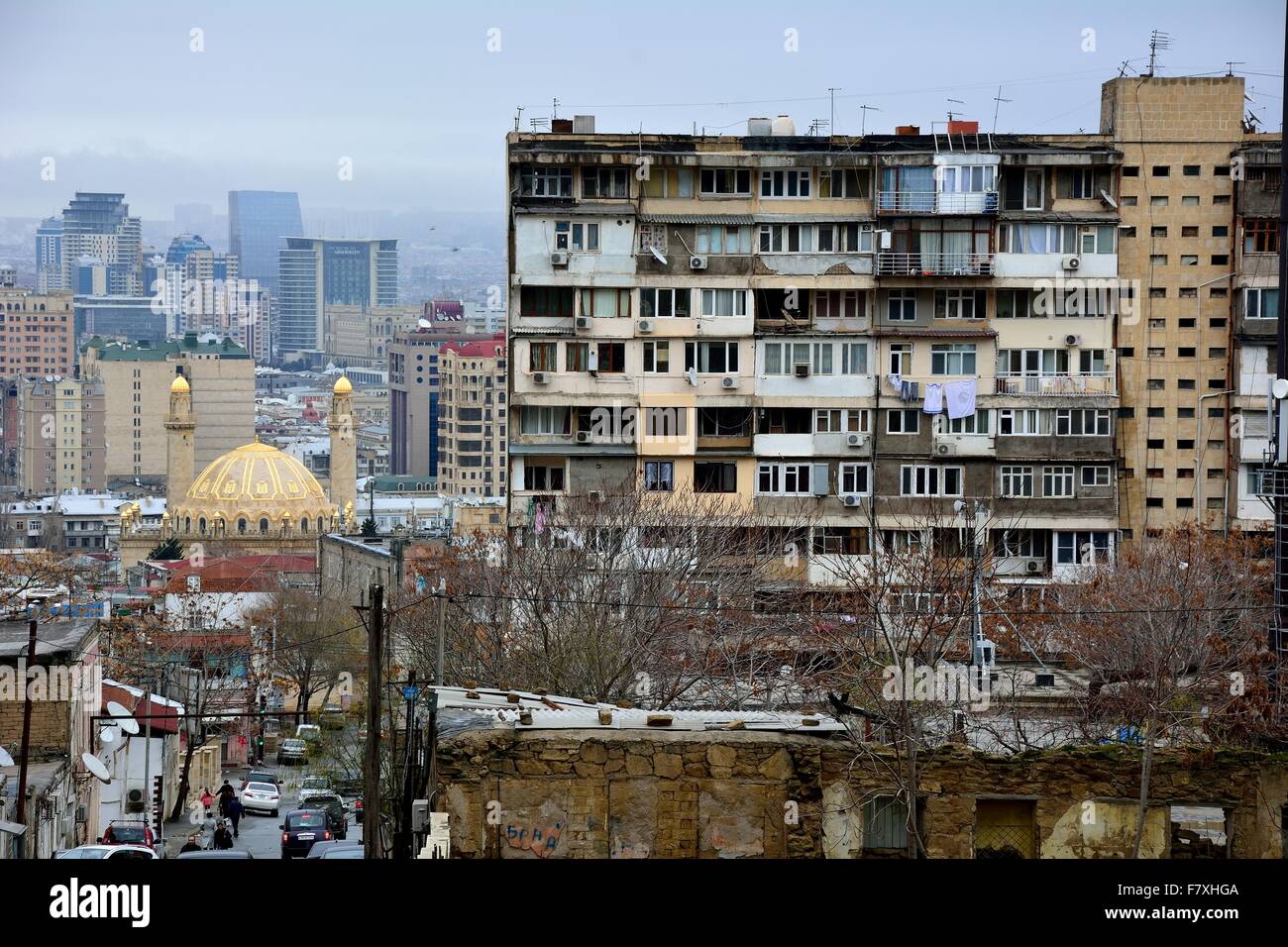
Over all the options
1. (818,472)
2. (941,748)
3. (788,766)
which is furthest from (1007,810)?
(818,472)

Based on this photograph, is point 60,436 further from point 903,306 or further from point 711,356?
point 903,306

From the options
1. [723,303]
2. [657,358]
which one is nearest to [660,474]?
[657,358]

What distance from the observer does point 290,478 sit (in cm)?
12862

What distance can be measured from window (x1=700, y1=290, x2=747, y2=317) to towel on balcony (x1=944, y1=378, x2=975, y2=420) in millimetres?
3837

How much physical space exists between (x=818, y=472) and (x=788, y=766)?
22459 millimetres

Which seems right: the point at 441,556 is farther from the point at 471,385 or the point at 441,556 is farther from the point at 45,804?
the point at 471,385

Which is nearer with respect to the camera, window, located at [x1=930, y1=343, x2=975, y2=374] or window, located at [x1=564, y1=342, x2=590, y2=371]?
window, located at [x1=564, y1=342, x2=590, y2=371]

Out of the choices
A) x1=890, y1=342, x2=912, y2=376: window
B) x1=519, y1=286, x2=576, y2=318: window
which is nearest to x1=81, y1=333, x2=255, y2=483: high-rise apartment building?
x1=519, y1=286, x2=576, y2=318: window

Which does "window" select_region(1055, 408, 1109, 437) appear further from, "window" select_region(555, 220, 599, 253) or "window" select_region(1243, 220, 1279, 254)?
"window" select_region(555, 220, 599, 253)

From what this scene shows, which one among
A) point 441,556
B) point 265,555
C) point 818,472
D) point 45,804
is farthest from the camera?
point 265,555

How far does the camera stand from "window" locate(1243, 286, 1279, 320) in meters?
36.9

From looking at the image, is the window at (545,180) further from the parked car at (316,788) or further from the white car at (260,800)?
the white car at (260,800)

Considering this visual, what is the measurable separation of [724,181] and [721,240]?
3.41ft
